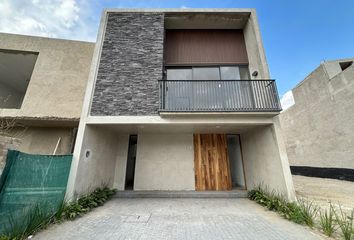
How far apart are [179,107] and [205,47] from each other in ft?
11.9

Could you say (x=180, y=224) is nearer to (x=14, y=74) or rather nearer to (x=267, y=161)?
(x=267, y=161)

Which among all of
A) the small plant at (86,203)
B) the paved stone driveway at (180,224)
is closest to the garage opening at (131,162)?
the small plant at (86,203)

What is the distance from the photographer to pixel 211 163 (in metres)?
6.47

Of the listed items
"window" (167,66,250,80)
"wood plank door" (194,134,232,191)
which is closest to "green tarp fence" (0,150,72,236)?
"wood plank door" (194,134,232,191)

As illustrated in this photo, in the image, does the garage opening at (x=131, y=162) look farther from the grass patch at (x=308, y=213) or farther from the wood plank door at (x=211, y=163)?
the grass patch at (x=308, y=213)

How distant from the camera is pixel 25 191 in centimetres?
293

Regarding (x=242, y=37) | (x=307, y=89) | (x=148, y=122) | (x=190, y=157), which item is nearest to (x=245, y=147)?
(x=190, y=157)

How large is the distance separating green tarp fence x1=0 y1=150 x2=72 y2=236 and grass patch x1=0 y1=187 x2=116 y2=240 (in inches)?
0.9

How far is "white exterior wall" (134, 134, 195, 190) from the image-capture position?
20.5 feet

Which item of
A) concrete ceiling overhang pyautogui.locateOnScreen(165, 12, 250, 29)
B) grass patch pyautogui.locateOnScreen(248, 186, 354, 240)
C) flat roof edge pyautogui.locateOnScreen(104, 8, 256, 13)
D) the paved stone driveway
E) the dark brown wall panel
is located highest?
flat roof edge pyautogui.locateOnScreen(104, 8, 256, 13)

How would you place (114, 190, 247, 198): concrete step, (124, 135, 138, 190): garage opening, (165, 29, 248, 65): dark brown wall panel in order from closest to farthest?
1. (114, 190, 247, 198): concrete step
2. (165, 29, 248, 65): dark brown wall panel
3. (124, 135, 138, 190): garage opening

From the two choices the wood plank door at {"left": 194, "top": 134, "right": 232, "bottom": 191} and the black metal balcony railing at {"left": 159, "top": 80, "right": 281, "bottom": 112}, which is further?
the wood plank door at {"left": 194, "top": 134, "right": 232, "bottom": 191}

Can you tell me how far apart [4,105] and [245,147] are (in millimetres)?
12369

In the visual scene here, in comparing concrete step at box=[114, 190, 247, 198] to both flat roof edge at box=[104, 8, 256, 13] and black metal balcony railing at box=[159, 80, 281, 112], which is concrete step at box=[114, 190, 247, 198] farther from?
flat roof edge at box=[104, 8, 256, 13]
